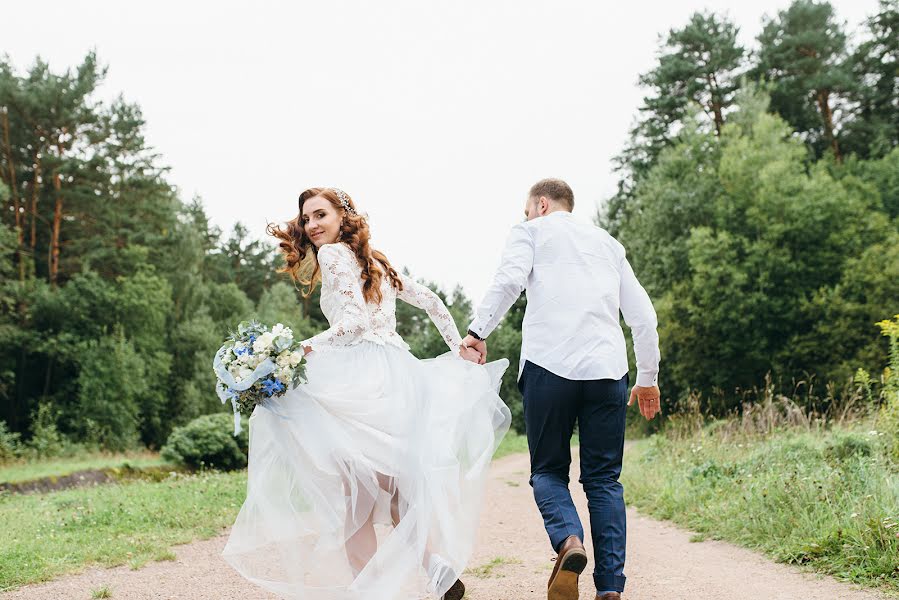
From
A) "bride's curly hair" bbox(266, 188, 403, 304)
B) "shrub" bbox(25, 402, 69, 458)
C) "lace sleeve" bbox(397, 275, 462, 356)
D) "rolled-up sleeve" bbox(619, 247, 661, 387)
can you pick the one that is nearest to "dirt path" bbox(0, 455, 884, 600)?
"rolled-up sleeve" bbox(619, 247, 661, 387)

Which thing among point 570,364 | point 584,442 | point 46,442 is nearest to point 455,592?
point 584,442

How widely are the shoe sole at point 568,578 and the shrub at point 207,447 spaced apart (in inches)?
511

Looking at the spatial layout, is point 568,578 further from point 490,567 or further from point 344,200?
point 344,200

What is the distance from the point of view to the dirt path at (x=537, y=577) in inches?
183

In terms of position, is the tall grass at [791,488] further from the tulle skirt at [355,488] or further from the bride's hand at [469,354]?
the bride's hand at [469,354]

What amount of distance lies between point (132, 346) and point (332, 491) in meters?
29.1

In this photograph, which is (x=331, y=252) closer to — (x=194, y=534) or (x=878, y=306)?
(x=194, y=534)

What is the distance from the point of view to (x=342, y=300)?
170 inches

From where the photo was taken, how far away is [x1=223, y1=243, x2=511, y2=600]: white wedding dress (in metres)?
4.04

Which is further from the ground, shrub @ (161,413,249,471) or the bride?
the bride

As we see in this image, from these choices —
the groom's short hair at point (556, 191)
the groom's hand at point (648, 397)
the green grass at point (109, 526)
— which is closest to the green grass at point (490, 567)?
the groom's hand at point (648, 397)

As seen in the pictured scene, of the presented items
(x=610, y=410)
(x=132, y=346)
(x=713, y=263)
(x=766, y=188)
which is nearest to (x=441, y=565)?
(x=610, y=410)

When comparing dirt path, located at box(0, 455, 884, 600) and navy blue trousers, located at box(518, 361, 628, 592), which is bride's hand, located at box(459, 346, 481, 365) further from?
dirt path, located at box(0, 455, 884, 600)

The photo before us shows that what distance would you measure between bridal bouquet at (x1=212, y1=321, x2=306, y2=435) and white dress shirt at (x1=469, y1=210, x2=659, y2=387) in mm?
1013
